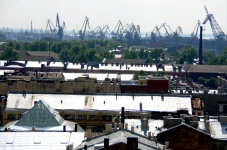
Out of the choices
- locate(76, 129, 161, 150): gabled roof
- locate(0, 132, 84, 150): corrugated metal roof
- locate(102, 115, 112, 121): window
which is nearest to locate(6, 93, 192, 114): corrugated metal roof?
locate(102, 115, 112, 121): window

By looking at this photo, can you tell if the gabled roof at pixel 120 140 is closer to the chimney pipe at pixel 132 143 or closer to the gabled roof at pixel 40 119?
the chimney pipe at pixel 132 143

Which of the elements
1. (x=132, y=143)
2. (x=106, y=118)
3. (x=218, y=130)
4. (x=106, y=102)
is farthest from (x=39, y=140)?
(x=106, y=102)

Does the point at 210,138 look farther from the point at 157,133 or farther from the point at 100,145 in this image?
the point at 100,145

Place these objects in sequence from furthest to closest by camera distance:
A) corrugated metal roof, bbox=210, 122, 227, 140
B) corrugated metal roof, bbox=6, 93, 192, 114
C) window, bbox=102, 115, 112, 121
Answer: corrugated metal roof, bbox=6, 93, 192, 114 → window, bbox=102, 115, 112, 121 → corrugated metal roof, bbox=210, 122, 227, 140

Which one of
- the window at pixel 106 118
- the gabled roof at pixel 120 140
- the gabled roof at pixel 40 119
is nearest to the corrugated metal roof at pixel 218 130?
the gabled roof at pixel 120 140

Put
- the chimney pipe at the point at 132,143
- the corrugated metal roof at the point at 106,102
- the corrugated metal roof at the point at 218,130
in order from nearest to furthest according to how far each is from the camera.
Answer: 1. the chimney pipe at the point at 132,143
2. the corrugated metal roof at the point at 218,130
3. the corrugated metal roof at the point at 106,102

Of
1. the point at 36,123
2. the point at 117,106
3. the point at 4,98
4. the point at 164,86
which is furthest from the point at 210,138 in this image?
the point at 164,86

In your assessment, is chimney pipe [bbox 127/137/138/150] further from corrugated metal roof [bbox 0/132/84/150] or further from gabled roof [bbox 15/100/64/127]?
gabled roof [bbox 15/100/64/127]

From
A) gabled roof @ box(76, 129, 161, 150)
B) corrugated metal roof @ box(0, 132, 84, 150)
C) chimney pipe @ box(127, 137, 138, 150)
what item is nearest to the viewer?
chimney pipe @ box(127, 137, 138, 150)

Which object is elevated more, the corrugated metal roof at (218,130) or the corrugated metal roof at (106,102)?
the corrugated metal roof at (218,130)
